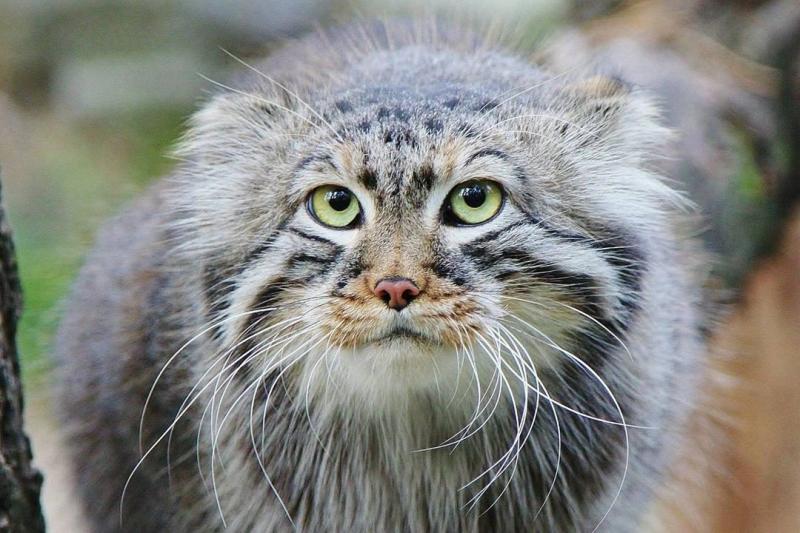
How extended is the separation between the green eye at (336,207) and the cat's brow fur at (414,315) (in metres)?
0.03

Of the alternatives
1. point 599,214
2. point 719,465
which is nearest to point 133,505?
point 599,214

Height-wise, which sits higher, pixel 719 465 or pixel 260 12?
pixel 260 12

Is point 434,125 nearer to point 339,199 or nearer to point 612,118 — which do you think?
point 339,199

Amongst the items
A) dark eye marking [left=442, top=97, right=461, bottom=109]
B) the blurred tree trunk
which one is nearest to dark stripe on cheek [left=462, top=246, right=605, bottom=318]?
dark eye marking [left=442, top=97, right=461, bottom=109]

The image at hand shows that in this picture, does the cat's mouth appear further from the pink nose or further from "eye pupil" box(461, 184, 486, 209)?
"eye pupil" box(461, 184, 486, 209)

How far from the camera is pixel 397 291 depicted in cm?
291

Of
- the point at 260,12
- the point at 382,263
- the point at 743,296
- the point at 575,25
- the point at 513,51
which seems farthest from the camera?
the point at 260,12

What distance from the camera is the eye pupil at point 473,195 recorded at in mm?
3141

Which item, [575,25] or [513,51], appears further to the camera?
[575,25]

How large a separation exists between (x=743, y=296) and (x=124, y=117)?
705cm

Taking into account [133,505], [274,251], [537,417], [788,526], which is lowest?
[788,526]

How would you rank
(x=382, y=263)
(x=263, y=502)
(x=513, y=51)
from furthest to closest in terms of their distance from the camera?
(x=513, y=51) < (x=263, y=502) < (x=382, y=263)

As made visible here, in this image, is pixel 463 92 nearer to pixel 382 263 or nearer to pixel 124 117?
pixel 382 263

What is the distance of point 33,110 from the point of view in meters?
10.5
